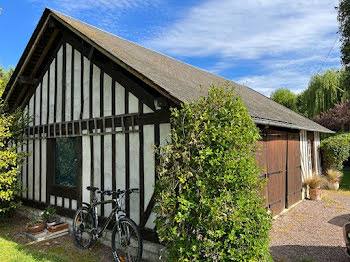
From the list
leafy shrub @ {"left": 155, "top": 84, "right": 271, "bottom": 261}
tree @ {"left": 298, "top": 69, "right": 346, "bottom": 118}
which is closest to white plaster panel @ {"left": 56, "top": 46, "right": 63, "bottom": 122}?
leafy shrub @ {"left": 155, "top": 84, "right": 271, "bottom": 261}

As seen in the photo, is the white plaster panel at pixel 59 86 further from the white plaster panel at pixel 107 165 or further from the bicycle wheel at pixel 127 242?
the bicycle wheel at pixel 127 242

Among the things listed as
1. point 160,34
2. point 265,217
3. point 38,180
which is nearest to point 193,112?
point 265,217

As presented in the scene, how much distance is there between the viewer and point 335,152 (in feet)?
41.9

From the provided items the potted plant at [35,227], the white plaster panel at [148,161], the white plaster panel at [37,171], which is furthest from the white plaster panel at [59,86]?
the white plaster panel at [148,161]

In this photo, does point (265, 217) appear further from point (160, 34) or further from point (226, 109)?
point (160, 34)

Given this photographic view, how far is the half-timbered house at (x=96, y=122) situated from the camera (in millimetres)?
4891

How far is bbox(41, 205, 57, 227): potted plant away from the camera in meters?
6.23

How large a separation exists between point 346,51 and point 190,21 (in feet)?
32.3

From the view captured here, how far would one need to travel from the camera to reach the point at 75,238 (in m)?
5.34

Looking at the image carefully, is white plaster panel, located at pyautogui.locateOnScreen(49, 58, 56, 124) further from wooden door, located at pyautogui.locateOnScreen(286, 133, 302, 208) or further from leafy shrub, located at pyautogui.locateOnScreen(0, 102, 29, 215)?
wooden door, located at pyautogui.locateOnScreen(286, 133, 302, 208)

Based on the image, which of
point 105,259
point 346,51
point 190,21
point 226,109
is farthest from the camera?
point 346,51

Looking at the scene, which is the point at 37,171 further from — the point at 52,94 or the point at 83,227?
the point at 83,227

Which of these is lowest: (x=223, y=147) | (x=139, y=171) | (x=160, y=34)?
(x=139, y=171)

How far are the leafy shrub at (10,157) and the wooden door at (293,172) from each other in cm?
783
